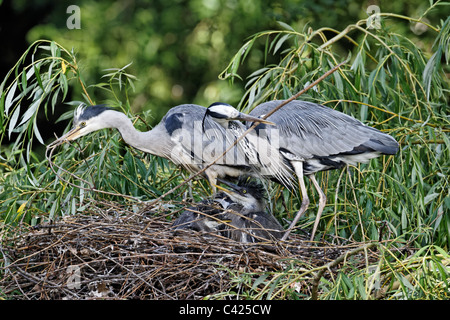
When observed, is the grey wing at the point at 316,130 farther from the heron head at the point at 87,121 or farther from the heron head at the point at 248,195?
the heron head at the point at 87,121

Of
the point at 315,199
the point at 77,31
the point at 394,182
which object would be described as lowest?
the point at 315,199

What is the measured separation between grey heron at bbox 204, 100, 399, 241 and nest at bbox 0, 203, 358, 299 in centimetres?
62

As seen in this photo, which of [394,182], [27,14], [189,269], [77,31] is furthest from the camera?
[27,14]

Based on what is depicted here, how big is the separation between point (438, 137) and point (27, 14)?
15.5 feet

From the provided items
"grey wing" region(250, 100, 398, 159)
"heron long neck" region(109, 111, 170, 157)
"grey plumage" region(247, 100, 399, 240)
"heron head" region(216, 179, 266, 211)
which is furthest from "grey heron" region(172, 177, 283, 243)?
"heron long neck" region(109, 111, 170, 157)

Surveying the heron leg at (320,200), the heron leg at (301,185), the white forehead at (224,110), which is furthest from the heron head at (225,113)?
the heron leg at (320,200)

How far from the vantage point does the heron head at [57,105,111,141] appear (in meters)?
3.88

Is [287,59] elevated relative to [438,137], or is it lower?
elevated

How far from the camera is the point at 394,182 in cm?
354

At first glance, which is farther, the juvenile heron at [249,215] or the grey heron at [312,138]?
the grey heron at [312,138]

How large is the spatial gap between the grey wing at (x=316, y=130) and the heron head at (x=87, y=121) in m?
0.91

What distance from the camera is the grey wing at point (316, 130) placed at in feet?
12.1

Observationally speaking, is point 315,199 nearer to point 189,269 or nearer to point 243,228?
point 243,228
